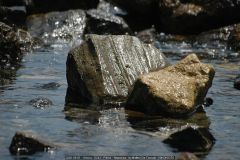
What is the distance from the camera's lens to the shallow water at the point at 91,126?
7.52 m

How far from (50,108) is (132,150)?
102 inches

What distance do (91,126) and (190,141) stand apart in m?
1.59

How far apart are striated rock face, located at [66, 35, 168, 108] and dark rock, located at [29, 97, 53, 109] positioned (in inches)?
13.5

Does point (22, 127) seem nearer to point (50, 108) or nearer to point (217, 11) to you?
point (50, 108)

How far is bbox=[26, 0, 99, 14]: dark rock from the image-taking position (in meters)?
23.1

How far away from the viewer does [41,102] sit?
1002 centimetres

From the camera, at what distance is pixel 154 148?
7.60m

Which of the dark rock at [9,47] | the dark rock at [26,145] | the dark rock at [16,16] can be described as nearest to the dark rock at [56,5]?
the dark rock at [16,16]

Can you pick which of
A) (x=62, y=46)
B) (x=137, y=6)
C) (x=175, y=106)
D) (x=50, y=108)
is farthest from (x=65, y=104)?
(x=137, y=6)

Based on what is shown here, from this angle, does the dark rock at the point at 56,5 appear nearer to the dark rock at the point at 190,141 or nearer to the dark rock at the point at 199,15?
the dark rock at the point at 199,15

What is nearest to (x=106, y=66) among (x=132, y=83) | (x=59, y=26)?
(x=132, y=83)

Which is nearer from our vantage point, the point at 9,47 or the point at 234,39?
the point at 9,47

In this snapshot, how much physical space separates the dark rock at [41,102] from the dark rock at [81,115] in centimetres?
34

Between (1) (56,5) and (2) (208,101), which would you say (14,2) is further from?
(2) (208,101)
